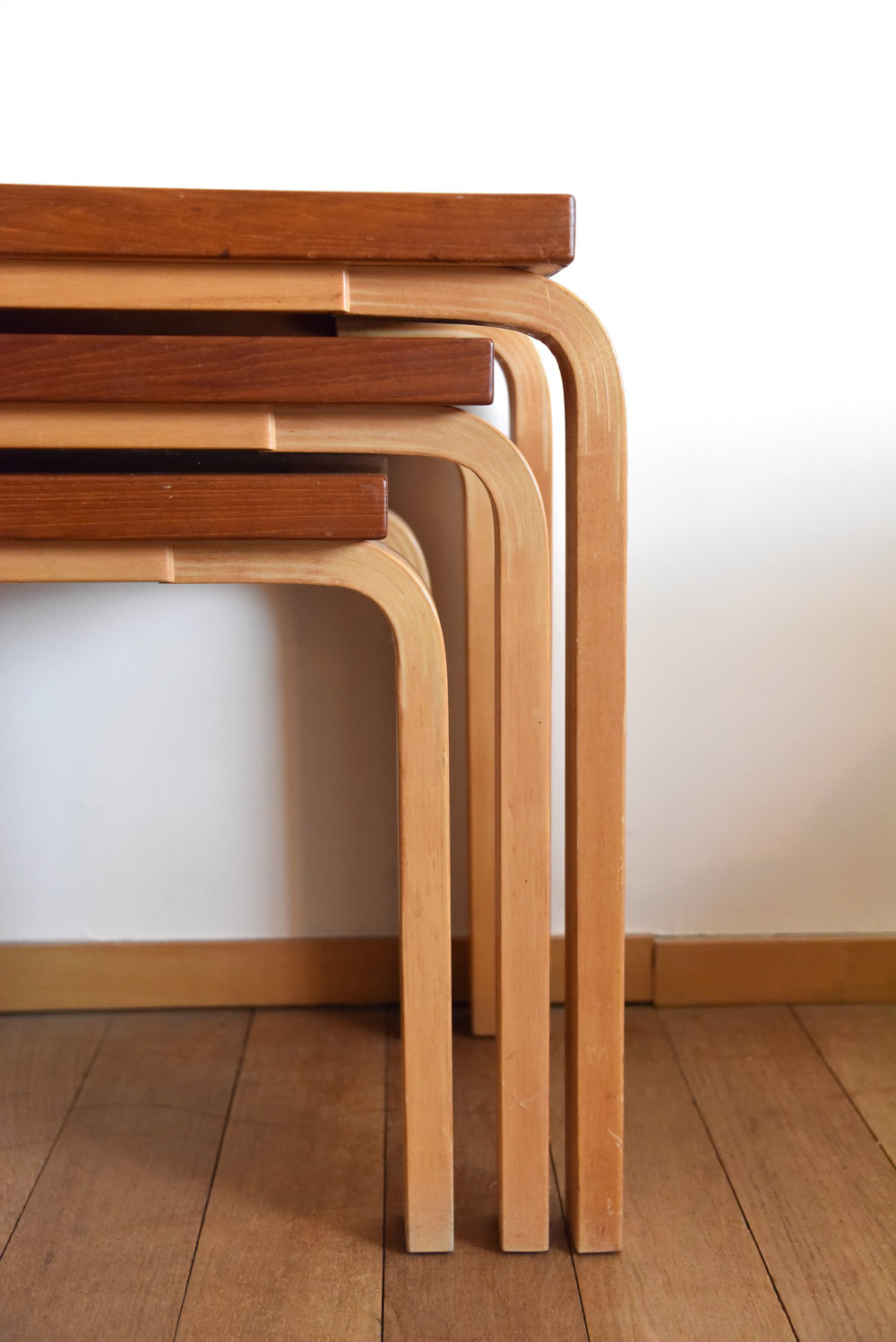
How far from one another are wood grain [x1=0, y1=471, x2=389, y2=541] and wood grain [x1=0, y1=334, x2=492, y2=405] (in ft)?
0.15

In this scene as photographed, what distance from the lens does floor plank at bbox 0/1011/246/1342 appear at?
730 mm

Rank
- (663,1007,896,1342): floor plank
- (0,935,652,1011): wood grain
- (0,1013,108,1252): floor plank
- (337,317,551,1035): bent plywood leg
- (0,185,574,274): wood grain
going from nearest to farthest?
(0,185,574,274): wood grain < (663,1007,896,1342): floor plank < (0,1013,108,1252): floor plank < (337,317,551,1035): bent plywood leg < (0,935,652,1011): wood grain

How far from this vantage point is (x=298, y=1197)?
85cm

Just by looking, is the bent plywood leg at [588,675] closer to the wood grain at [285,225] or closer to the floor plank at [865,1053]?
the wood grain at [285,225]

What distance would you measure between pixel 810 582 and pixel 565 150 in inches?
18.2

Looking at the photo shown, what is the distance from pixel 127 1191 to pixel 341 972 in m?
0.34

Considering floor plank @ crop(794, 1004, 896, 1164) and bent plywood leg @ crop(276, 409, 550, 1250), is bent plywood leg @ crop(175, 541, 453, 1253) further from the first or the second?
floor plank @ crop(794, 1004, 896, 1164)

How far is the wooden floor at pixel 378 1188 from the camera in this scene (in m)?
0.73

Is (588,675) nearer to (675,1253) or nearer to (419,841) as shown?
(419,841)

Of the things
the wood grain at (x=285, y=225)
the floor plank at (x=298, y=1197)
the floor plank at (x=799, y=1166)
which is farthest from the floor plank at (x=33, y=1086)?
the wood grain at (x=285, y=225)

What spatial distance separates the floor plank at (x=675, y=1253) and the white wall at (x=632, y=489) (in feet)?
0.88

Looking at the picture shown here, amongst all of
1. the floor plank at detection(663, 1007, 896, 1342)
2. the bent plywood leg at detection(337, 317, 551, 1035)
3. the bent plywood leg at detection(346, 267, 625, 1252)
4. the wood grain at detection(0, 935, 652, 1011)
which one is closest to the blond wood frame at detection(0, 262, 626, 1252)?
the bent plywood leg at detection(346, 267, 625, 1252)

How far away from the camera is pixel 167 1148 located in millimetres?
912

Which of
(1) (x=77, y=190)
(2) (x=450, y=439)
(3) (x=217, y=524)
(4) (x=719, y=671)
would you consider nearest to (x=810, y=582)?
(4) (x=719, y=671)
